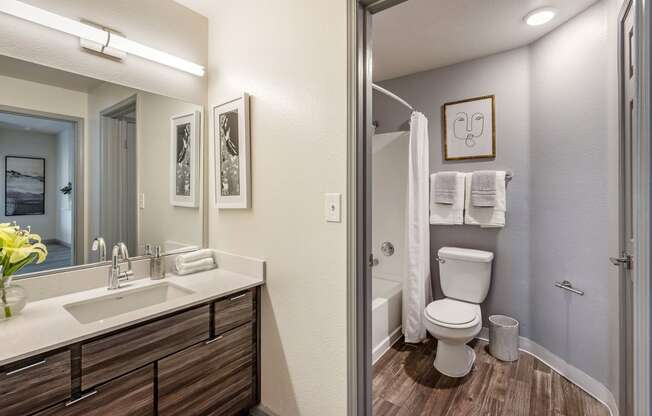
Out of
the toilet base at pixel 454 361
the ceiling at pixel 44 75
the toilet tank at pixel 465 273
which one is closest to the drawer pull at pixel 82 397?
the ceiling at pixel 44 75

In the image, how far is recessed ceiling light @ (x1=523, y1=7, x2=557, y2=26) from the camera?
1.88 metres

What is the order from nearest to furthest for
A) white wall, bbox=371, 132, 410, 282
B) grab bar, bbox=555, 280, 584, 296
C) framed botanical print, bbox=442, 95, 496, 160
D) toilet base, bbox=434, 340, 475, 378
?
grab bar, bbox=555, 280, 584, 296 → toilet base, bbox=434, 340, 475, 378 → framed botanical print, bbox=442, 95, 496, 160 → white wall, bbox=371, 132, 410, 282

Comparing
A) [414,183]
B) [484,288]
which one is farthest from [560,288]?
[414,183]

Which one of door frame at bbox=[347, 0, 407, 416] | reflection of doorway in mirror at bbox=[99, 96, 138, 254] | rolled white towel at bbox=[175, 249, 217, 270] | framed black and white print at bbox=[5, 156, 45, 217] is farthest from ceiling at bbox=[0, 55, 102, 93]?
door frame at bbox=[347, 0, 407, 416]

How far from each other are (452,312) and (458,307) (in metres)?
0.11

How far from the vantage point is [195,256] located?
5.95 feet

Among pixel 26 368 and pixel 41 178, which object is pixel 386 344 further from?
pixel 41 178

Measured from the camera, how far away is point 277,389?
1.57 metres

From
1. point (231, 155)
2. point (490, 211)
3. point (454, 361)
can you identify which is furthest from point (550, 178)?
point (231, 155)

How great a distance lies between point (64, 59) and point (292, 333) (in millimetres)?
1718

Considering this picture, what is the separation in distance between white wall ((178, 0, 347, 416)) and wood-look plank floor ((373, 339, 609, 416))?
0.64 meters

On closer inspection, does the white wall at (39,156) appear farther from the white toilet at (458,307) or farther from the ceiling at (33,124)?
the white toilet at (458,307)

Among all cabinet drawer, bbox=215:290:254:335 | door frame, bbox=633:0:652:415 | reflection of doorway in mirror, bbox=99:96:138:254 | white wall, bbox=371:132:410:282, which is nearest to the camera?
door frame, bbox=633:0:652:415

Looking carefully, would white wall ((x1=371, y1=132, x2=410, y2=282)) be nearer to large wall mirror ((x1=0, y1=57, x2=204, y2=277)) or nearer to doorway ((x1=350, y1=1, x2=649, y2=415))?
doorway ((x1=350, y1=1, x2=649, y2=415))
